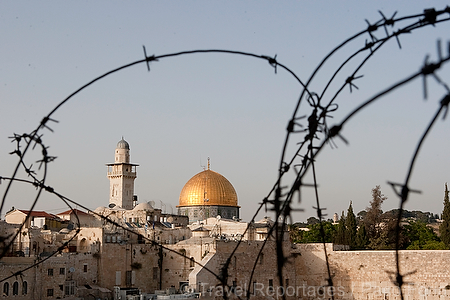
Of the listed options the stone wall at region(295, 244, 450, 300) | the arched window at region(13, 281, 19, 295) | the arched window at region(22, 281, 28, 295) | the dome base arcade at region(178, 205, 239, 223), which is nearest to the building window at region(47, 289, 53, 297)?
the arched window at region(22, 281, 28, 295)

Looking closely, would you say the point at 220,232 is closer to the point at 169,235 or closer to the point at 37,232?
the point at 169,235

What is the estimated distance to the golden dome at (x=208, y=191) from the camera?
46.1 meters

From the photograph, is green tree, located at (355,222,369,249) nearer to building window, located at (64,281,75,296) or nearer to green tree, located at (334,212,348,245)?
green tree, located at (334,212,348,245)

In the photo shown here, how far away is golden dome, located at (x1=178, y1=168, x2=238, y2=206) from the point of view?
46056 millimetres

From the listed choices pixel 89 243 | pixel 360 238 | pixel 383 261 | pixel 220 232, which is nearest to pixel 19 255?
pixel 89 243

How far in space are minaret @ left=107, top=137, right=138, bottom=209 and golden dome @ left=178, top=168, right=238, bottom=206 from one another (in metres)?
4.38

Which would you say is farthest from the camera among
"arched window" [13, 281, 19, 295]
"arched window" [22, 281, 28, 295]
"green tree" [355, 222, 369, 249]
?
"green tree" [355, 222, 369, 249]

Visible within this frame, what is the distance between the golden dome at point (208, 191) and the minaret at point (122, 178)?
4.38 metres

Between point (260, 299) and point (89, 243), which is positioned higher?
point (89, 243)

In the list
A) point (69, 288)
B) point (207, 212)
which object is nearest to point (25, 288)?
point (69, 288)

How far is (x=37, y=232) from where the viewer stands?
28.3 meters

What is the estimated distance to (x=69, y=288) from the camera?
24.2 meters

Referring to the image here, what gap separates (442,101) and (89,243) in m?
24.9

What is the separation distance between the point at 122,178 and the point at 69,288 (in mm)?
20609
